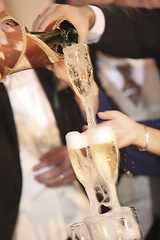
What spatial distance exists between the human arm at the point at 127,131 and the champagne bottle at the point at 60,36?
198mm

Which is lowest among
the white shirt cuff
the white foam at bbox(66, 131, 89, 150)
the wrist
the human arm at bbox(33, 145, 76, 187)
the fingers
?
the human arm at bbox(33, 145, 76, 187)

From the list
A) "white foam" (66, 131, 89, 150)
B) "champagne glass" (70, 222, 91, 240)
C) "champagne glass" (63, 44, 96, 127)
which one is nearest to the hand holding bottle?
"champagne glass" (63, 44, 96, 127)

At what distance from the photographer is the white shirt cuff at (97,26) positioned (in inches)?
35.2

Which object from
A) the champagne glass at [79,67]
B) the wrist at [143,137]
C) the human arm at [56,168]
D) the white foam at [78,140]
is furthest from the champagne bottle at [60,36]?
the human arm at [56,168]

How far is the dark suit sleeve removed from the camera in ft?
3.42

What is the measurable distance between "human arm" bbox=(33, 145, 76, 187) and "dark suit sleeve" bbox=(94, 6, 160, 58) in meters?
0.33

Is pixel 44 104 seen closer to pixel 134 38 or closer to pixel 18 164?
pixel 18 164

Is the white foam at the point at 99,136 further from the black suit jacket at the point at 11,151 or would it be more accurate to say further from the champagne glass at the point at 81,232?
the black suit jacket at the point at 11,151

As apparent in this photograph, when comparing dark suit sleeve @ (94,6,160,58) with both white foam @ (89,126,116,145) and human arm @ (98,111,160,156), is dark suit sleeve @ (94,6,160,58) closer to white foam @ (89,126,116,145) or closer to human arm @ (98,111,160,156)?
human arm @ (98,111,160,156)

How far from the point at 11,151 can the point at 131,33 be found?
518mm

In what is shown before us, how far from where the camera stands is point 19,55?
58cm

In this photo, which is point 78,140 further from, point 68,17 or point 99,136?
point 68,17

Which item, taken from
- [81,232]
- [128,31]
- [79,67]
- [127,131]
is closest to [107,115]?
[127,131]

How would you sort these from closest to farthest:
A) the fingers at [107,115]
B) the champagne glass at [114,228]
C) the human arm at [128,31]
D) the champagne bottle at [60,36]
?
1. the champagne glass at [114,228]
2. the champagne bottle at [60,36]
3. the fingers at [107,115]
4. the human arm at [128,31]
